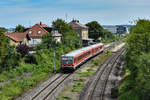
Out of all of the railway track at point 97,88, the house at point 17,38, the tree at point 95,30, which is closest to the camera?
the railway track at point 97,88

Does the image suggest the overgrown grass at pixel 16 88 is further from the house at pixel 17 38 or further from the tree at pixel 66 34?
the tree at pixel 66 34

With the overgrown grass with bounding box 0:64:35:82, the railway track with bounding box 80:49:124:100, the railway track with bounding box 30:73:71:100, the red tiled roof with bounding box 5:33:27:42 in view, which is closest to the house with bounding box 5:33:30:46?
the red tiled roof with bounding box 5:33:27:42

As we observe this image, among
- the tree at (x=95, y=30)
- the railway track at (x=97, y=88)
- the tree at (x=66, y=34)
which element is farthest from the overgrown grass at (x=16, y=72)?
the tree at (x=95, y=30)

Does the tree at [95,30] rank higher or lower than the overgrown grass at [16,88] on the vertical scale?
higher

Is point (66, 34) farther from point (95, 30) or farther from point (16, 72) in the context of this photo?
point (95, 30)

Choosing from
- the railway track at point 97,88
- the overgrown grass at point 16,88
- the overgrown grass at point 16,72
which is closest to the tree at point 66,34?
the overgrown grass at point 16,72

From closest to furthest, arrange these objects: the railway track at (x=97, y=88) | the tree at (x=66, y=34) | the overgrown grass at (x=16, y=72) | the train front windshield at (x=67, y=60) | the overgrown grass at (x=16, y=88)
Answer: the railway track at (x=97, y=88), the overgrown grass at (x=16, y=88), the overgrown grass at (x=16, y=72), the train front windshield at (x=67, y=60), the tree at (x=66, y=34)

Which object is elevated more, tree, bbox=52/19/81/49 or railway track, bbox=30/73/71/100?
tree, bbox=52/19/81/49

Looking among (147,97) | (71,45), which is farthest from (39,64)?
(147,97)

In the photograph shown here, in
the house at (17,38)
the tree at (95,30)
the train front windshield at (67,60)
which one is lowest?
the train front windshield at (67,60)

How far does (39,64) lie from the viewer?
35.4 metres

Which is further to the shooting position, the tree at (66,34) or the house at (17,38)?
the tree at (66,34)

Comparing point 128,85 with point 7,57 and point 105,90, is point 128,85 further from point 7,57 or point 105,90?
point 7,57

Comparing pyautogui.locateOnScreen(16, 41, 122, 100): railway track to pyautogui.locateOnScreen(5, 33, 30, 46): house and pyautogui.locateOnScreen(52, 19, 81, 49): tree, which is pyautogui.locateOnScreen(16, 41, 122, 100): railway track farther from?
pyautogui.locateOnScreen(5, 33, 30, 46): house
